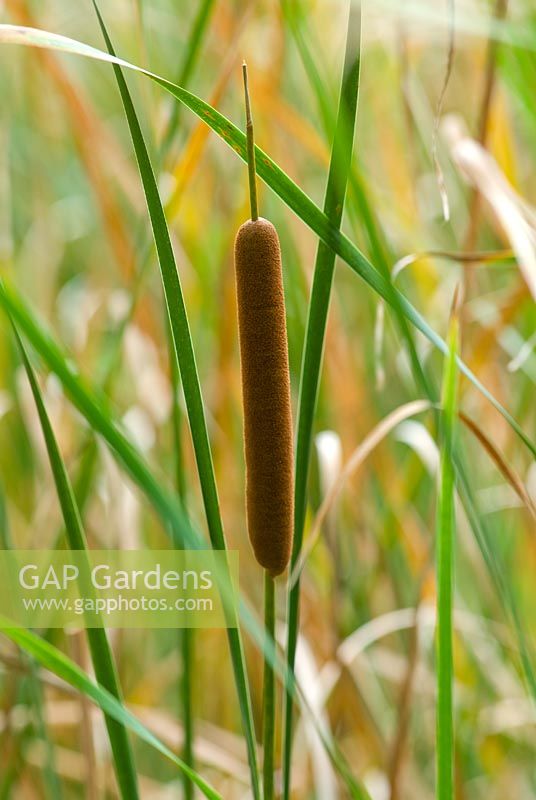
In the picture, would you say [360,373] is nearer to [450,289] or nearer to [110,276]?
[450,289]

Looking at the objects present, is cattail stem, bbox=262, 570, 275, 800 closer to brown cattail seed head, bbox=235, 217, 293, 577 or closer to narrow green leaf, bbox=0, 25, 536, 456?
brown cattail seed head, bbox=235, 217, 293, 577

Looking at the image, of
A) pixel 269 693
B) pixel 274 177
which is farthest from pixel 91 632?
pixel 274 177

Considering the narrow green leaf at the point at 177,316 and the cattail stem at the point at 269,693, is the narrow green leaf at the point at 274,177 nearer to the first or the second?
the narrow green leaf at the point at 177,316

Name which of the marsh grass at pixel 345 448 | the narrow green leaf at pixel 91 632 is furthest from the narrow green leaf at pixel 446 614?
the narrow green leaf at pixel 91 632

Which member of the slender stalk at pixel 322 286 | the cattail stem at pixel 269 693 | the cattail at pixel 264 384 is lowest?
the cattail stem at pixel 269 693

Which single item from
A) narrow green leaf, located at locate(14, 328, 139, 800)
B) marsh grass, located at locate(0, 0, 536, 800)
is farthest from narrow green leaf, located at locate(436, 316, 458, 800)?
narrow green leaf, located at locate(14, 328, 139, 800)

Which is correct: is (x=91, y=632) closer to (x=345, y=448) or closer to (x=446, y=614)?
(x=446, y=614)

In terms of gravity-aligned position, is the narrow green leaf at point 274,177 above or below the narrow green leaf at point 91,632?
above

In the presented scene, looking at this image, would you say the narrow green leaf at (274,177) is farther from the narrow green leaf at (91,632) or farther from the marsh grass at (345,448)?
the narrow green leaf at (91,632)
